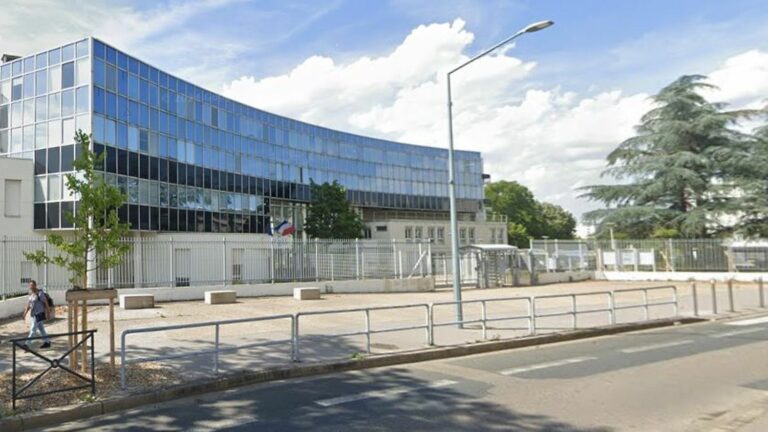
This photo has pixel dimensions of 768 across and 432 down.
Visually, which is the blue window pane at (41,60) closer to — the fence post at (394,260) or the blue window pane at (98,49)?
the blue window pane at (98,49)

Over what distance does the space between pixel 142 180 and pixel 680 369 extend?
33531 millimetres

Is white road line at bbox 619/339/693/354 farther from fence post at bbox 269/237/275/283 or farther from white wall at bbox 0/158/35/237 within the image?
white wall at bbox 0/158/35/237

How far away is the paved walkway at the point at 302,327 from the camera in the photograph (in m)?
11.3

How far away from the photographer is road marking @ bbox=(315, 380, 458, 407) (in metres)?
7.93

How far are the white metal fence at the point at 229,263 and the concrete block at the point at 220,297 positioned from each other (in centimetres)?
229

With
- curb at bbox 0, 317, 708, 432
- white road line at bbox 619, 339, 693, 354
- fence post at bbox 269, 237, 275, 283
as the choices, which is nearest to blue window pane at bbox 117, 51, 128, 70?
fence post at bbox 269, 237, 275, 283

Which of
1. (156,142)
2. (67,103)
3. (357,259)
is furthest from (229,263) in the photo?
(156,142)

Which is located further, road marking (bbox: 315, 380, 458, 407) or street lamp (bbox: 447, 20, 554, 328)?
street lamp (bbox: 447, 20, 554, 328)

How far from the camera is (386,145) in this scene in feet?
224

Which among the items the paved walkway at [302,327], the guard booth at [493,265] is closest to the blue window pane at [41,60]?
the paved walkway at [302,327]

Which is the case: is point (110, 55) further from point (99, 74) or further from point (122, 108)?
point (122, 108)

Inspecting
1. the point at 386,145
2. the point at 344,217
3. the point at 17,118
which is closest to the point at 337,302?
the point at 17,118

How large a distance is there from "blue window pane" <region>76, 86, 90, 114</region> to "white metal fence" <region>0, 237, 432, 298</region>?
11867 mm

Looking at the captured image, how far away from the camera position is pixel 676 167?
3909 cm
